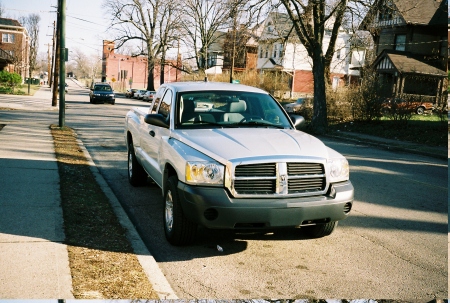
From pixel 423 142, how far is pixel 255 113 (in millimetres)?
14186

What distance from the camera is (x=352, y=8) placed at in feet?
72.8

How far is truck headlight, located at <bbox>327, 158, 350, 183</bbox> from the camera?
17.9 ft

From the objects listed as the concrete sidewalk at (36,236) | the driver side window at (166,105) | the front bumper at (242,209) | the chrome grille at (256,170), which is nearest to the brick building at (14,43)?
the concrete sidewalk at (36,236)

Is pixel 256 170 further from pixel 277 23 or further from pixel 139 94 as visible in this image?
pixel 139 94

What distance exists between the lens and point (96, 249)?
208 inches

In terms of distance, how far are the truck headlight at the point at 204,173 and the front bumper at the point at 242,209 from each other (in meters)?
0.07

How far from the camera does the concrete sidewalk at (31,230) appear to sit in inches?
167

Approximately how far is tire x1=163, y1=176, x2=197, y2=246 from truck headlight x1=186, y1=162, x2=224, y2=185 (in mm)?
340

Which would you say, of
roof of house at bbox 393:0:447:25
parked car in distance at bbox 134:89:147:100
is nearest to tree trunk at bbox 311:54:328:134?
roof of house at bbox 393:0:447:25

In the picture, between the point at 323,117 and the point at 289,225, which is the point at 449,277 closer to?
the point at 289,225

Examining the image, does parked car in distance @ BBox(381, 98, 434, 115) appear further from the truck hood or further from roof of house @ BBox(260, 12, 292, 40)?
the truck hood

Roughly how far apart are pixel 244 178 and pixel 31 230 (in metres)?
2.55

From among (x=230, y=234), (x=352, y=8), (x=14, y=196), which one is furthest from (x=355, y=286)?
(x=352, y=8)

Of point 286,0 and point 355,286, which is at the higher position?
point 286,0
